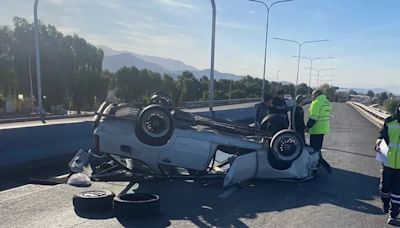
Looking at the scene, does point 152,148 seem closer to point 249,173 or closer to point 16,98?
point 249,173

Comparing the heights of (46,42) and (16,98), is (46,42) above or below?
above

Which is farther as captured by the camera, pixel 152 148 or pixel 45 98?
Result: pixel 45 98

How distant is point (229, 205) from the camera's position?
22.6ft

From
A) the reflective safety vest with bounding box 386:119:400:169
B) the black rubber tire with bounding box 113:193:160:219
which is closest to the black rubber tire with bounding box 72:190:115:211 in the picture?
the black rubber tire with bounding box 113:193:160:219

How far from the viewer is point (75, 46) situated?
7538cm

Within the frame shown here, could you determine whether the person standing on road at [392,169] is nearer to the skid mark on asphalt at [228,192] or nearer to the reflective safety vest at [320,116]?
the skid mark on asphalt at [228,192]

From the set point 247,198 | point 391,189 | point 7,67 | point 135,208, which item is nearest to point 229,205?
point 247,198

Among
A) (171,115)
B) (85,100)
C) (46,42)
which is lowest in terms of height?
(85,100)

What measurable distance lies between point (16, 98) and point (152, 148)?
2353 inches

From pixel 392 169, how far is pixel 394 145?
35 centimetres

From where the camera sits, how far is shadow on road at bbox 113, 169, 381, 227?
20.3ft

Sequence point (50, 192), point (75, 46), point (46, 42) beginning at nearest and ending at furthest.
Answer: point (50, 192), point (46, 42), point (75, 46)

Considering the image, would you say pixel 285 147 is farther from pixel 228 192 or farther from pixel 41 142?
pixel 41 142

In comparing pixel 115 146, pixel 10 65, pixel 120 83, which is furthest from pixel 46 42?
pixel 115 146
